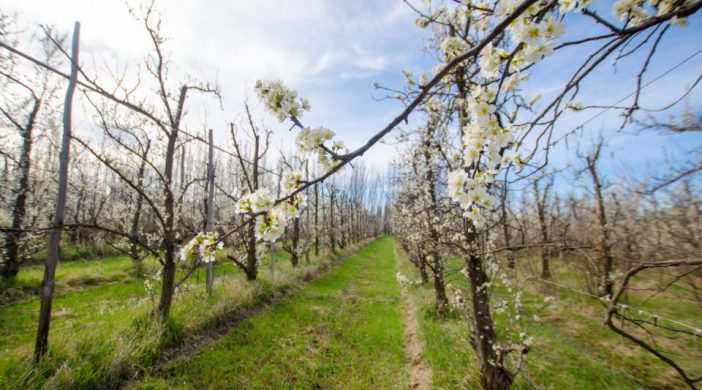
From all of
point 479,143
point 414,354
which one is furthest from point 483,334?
point 479,143

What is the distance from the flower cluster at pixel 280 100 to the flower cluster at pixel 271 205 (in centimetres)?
37

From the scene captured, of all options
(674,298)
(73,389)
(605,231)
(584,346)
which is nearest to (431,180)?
(584,346)

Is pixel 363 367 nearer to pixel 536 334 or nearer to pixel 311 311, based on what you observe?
pixel 311 311

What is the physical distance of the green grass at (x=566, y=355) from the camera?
3.97m

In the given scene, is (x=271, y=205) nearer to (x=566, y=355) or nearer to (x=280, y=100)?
(x=280, y=100)

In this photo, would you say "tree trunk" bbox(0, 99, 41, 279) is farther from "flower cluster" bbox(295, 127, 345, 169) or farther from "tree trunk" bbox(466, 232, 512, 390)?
"tree trunk" bbox(466, 232, 512, 390)

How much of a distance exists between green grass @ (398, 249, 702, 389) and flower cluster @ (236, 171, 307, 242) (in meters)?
2.91

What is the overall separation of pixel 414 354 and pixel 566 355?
2.52m

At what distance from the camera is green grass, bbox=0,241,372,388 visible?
11.1 ft

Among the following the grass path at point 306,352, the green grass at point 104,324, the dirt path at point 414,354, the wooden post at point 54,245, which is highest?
the wooden post at point 54,245

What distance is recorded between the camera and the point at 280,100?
183 cm

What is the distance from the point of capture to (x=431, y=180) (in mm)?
7176

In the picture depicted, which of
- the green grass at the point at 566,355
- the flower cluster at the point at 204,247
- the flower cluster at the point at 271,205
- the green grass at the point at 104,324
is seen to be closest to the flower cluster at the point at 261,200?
the flower cluster at the point at 271,205

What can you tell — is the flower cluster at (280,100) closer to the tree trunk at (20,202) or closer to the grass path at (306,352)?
the grass path at (306,352)
